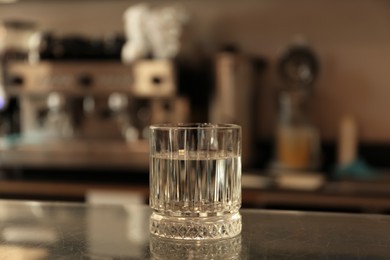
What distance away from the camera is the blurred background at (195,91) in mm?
2295

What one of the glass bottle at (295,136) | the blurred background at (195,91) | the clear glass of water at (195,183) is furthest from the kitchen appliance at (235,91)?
the clear glass of water at (195,183)

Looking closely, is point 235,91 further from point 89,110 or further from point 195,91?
point 89,110

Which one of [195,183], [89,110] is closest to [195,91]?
[89,110]

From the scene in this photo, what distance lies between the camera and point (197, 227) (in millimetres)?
635

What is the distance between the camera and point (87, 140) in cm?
249

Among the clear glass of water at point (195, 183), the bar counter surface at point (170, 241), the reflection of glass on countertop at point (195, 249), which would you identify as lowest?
the bar counter surface at point (170, 241)

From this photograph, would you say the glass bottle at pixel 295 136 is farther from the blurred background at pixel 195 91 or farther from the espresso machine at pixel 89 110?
the espresso machine at pixel 89 110

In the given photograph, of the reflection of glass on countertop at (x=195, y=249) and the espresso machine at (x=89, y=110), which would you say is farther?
the espresso machine at (x=89, y=110)

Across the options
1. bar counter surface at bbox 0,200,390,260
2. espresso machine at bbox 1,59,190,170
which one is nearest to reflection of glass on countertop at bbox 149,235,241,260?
bar counter surface at bbox 0,200,390,260

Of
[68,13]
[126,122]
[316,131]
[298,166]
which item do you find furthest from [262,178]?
[68,13]

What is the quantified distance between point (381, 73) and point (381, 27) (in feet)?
0.63

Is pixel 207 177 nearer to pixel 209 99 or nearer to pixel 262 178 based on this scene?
pixel 262 178

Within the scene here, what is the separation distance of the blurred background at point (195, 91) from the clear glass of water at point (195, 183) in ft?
4.76

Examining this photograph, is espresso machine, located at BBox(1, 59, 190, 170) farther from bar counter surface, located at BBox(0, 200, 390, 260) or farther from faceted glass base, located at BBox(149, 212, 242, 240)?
faceted glass base, located at BBox(149, 212, 242, 240)
